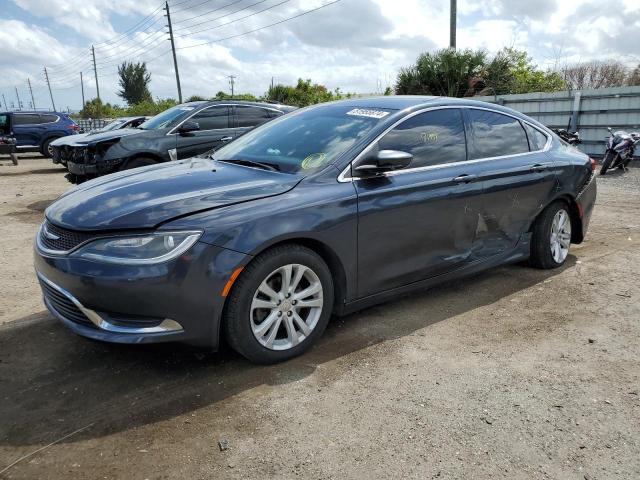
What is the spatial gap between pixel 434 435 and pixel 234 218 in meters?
1.53

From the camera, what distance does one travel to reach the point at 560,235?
5.18 m

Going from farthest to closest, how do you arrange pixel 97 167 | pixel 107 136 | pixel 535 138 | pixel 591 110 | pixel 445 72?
1. pixel 445 72
2. pixel 591 110
3. pixel 107 136
4. pixel 97 167
5. pixel 535 138

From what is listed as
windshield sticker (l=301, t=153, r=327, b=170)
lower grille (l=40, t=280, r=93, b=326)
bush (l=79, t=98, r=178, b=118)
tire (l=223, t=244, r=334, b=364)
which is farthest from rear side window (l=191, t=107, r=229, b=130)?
bush (l=79, t=98, r=178, b=118)

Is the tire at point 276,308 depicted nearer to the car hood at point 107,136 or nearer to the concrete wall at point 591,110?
the car hood at point 107,136

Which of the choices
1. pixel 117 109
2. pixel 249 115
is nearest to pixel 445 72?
pixel 249 115

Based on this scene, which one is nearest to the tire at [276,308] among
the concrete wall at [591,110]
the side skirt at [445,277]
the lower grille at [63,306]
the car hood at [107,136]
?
the side skirt at [445,277]

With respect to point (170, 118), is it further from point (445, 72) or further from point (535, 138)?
point (445, 72)

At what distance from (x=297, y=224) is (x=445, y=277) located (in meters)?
1.51

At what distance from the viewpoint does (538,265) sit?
5.11 m

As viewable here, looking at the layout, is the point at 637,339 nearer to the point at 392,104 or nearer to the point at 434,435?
the point at 434,435

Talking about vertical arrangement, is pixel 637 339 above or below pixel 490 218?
below

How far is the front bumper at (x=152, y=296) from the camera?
282 cm

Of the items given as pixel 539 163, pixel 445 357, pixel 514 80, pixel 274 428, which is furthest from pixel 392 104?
pixel 514 80

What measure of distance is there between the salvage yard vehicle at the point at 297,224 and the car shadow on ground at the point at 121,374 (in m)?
0.21
